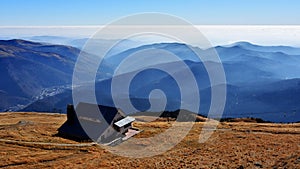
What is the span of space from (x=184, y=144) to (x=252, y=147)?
11.8 metres

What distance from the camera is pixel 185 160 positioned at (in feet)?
153

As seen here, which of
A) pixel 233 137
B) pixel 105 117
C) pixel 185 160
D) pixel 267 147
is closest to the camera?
pixel 185 160

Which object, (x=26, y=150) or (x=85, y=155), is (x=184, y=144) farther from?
(x=26, y=150)

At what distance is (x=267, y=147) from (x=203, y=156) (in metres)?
11.3

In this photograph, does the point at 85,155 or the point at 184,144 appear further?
the point at 184,144

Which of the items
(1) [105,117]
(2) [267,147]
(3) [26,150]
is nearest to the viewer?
(2) [267,147]

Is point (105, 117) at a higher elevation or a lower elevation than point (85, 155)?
higher

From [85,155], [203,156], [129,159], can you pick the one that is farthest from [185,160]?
[85,155]

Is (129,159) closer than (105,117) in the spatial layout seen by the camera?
Yes

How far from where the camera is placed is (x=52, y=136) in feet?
211

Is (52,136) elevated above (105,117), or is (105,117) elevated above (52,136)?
(105,117)

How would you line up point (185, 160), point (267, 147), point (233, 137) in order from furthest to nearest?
point (233, 137)
point (267, 147)
point (185, 160)

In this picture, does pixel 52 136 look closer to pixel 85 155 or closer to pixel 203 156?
pixel 85 155

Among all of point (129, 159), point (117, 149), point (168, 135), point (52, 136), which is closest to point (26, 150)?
point (52, 136)
